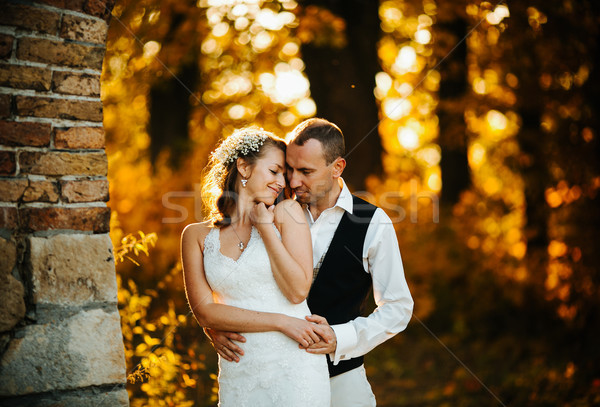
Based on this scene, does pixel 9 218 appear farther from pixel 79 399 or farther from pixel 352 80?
pixel 352 80

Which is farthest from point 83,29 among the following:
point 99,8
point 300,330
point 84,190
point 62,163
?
point 300,330

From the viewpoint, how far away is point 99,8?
2.49 meters

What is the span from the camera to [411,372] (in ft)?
24.0

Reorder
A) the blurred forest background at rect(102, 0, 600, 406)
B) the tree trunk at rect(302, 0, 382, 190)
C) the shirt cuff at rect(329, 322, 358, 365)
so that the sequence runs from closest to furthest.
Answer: the shirt cuff at rect(329, 322, 358, 365)
the blurred forest background at rect(102, 0, 600, 406)
the tree trunk at rect(302, 0, 382, 190)

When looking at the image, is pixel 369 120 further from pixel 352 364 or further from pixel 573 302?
pixel 352 364

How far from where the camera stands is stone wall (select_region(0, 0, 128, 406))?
7.49ft

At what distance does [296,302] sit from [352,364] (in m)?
0.62

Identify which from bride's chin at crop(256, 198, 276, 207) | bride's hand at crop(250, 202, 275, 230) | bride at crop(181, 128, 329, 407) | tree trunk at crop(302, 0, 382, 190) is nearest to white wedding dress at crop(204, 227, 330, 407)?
bride at crop(181, 128, 329, 407)

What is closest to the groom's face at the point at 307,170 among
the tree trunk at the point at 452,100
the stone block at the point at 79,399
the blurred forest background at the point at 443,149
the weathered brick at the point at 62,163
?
the weathered brick at the point at 62,163

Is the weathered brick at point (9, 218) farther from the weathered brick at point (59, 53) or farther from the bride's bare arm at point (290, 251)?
the bride's bare arm at point (290, 251)

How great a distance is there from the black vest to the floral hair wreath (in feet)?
2.13

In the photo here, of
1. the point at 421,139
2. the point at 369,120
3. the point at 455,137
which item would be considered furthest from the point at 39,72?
the point at 421,139

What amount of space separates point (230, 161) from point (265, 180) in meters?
0.23

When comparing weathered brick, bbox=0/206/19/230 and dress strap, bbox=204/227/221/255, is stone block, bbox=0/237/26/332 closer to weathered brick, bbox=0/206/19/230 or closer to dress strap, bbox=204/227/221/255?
weathered brick, bbox=0/206/19/230
